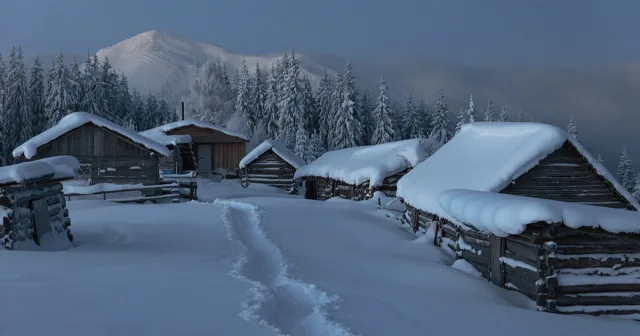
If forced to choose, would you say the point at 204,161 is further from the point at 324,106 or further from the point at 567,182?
the point at 567,182

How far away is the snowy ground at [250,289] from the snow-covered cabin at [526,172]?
251 centimetres

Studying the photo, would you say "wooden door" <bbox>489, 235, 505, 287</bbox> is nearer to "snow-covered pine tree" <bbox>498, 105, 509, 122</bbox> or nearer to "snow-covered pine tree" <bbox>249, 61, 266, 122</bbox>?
"snow-covered pine tree" <bbox>249, 61, 266, 122</bbox>

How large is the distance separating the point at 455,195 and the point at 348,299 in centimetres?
499

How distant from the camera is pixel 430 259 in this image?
1399cm

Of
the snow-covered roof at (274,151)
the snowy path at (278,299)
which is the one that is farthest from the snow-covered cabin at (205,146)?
the snowy path at (278,299)

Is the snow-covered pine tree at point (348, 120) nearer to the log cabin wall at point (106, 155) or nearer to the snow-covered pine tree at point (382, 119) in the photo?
the snow-covered pine tree at point (382, 119)

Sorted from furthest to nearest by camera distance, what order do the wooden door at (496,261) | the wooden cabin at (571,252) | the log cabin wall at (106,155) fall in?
the log cabin wall at (106,155), the wooden door at (496,261), the wooden cabin at (571,252)

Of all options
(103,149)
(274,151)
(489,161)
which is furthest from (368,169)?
(274,151)

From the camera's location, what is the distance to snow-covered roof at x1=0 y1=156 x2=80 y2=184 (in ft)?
36.7

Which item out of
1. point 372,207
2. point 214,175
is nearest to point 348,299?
point 372,207

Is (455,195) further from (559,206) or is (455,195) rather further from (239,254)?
(239,254)

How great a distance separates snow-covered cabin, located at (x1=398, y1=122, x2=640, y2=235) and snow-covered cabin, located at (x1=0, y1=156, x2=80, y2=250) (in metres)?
10.9

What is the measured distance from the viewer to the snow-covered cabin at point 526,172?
15367mm

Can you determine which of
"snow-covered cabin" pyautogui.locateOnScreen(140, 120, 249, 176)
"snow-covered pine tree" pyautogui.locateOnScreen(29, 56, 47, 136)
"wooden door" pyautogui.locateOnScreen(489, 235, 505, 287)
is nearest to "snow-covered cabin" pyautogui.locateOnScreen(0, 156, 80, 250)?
"wooden door" pyautogui.locateOnScreen(489, 235, 505, 287)
